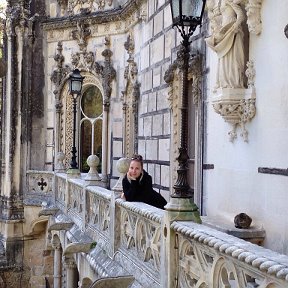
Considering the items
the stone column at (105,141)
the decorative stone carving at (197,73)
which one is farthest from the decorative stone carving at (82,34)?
the decorative stone carving at (197,73)

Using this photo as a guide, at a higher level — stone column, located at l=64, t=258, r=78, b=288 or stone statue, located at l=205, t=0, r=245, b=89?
stone statue, located at l=205, t=0, r=245, b=89

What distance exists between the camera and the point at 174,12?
513 centimetres

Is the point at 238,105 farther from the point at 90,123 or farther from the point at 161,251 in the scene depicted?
the point at 90,123

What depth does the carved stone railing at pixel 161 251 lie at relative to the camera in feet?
11.1

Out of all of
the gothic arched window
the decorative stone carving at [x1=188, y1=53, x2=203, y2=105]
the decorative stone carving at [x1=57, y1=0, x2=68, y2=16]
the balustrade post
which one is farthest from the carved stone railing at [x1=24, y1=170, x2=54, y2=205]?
the balustrade post

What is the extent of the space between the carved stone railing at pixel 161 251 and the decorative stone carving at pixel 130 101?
160 inches

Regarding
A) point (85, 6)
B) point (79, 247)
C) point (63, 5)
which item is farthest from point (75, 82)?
point (79, 247)

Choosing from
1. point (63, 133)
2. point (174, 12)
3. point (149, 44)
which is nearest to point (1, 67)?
point (174, 12)

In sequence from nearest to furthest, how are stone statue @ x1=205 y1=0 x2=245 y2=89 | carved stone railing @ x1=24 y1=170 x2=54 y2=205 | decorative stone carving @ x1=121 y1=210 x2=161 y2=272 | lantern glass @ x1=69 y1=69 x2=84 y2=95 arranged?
decorative stone carving @ x1=121 y1=210 x2=161 y2=272 → stone statue @ x1=205 y1=0 x2=245 y2=89 → lantern glass @ x1=69 y1=69 x2=84 y2=95 → carved stone railing @ x1=24 y1=170 x2=54 y2=205

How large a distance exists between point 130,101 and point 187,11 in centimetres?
923

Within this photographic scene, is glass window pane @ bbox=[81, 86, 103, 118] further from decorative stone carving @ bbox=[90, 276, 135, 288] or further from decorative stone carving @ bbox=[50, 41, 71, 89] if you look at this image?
decorative stone carving @ bbox=[90, 276, 135, 288]

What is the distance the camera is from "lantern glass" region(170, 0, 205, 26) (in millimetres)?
5031

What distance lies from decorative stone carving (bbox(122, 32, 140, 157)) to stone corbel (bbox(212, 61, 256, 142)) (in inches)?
257

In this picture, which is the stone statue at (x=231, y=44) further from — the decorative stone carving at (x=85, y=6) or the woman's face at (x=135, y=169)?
the decorative stone carving at (x=85, y=6)
